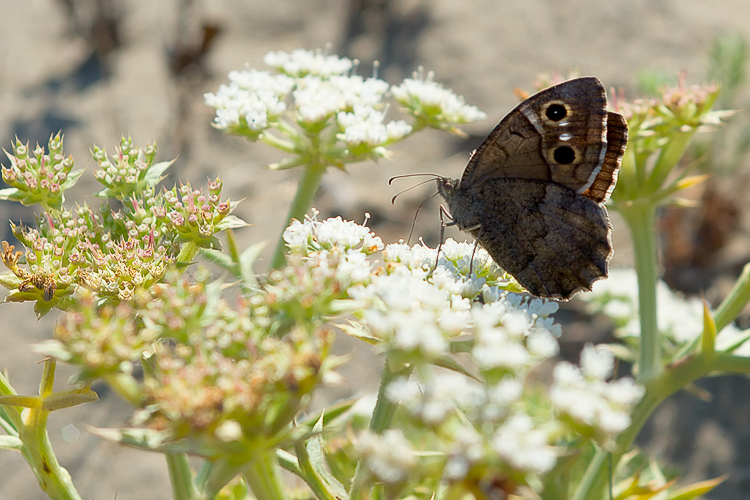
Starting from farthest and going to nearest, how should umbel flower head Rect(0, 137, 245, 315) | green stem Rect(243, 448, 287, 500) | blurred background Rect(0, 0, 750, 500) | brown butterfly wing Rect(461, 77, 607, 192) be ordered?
blurred background Rect(0, 0, 750, 500) → brown butterfly wing Rect(461, 77, 607, 192) → umbel flower head Rect(0, 137, 245, 315) → green stem Rect(243, 448, 287, 500)

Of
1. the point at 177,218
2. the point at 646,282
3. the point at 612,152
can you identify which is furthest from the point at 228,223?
the point at 646,282

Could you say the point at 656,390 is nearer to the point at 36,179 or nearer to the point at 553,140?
the point at 553,140

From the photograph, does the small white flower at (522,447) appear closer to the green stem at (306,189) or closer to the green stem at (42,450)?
the green stem at (42,450)

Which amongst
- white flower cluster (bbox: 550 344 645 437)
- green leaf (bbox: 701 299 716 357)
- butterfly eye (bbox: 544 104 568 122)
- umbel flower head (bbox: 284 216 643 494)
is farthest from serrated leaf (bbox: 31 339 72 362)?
green leaf (bbox: 701 299 716 357)

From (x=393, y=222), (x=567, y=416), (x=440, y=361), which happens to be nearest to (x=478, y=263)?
(x=440, y=361)

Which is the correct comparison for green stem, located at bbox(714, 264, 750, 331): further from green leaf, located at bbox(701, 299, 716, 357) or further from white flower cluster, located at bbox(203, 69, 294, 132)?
white flower cluster, located at bbox(203, 69, 294, 132)

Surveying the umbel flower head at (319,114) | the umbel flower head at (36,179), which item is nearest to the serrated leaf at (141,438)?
the umbel flower head at (36,179)
